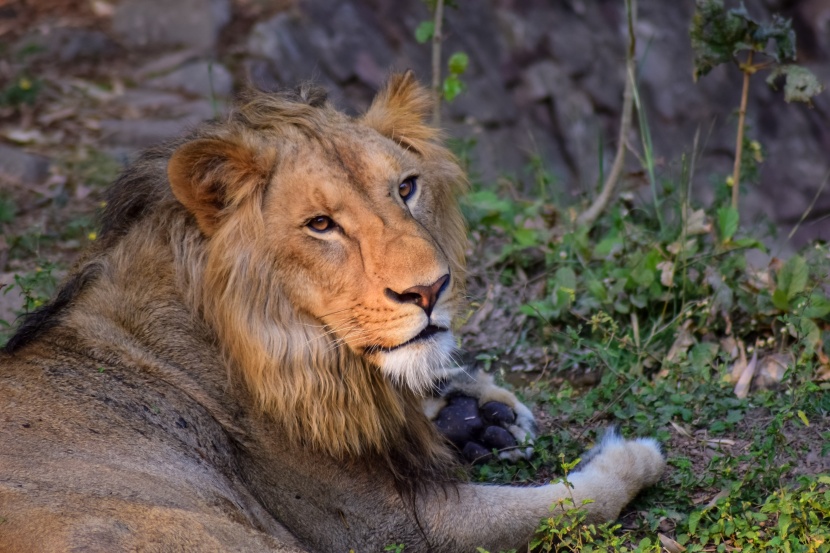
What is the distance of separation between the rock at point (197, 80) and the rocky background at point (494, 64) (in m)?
0.01

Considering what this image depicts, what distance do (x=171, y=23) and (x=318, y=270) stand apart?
6933 millimetres

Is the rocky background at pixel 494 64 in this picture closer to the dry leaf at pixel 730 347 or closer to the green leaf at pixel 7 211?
the green leaf at pixel 7 211

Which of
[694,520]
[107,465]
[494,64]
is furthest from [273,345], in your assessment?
[494,64]

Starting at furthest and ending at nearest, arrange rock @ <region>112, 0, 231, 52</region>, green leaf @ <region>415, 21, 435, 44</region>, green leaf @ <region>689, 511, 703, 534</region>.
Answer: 1. rock @ <region>112, 0, 231, 52</region>
2. green leaf @ <region>415, 21, 435, 44</region>
3. green leaf @ <region>689, 511, 703, 534</region>

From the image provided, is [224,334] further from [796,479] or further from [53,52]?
[53,52]

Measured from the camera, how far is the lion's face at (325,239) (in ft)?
10.5

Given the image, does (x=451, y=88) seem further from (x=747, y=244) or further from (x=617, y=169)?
(x=747, y=244)

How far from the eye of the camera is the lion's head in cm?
322

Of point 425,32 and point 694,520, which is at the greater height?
point 425,32

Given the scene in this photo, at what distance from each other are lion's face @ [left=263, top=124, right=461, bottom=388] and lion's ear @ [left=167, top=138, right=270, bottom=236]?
0.26 feet

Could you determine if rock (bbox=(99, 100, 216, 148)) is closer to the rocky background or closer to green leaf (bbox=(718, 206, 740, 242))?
the rocky background

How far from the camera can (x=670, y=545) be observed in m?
3.50

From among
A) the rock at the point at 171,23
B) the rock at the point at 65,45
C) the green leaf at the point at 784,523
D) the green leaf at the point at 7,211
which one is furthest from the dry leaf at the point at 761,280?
the rock at the point at 65,45

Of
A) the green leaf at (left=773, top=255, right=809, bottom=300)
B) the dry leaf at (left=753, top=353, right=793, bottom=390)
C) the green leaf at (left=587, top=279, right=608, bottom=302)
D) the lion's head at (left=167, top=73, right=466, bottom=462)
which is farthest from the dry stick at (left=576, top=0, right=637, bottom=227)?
the lion's head at (left=167, top=73, right=466, bottom=462)
